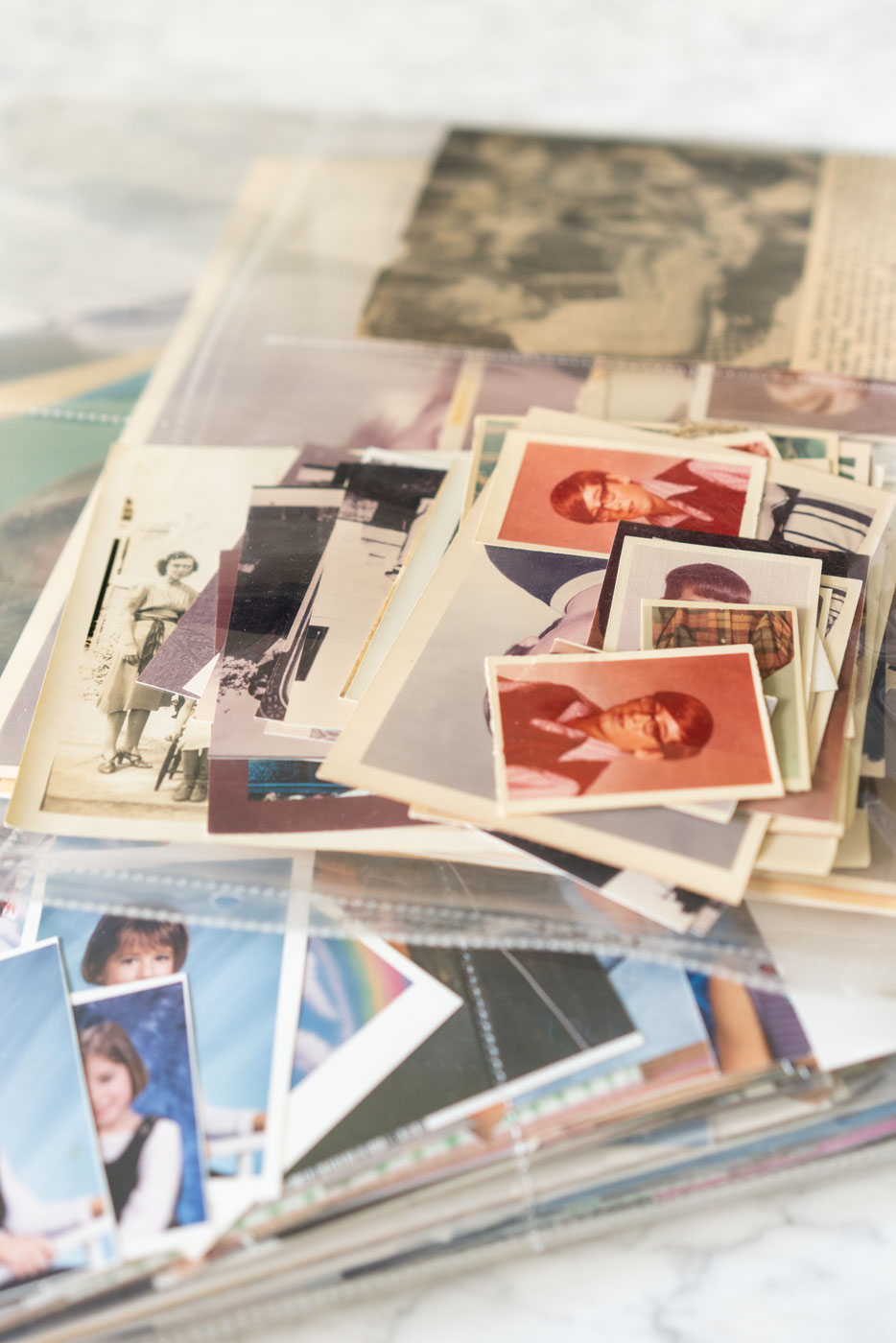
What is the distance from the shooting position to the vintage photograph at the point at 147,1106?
0.52 m

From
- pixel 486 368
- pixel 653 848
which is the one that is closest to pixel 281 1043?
pixel 653 848

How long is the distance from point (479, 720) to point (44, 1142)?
0.99ft

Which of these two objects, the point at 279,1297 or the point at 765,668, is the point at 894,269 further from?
the point at 279,1297

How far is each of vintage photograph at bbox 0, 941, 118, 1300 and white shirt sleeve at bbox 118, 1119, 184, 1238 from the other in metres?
0.01

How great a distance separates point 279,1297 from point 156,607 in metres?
0.41

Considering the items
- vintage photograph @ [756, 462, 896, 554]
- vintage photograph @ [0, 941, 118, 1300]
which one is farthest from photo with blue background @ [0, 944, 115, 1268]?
vintage photograph @ [756, 462, 896, 554]

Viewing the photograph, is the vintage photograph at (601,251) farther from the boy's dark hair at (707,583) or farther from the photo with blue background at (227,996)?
the photo with blue background at (227,996)

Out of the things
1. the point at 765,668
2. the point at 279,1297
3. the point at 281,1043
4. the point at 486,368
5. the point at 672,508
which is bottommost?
the point at 279,1297

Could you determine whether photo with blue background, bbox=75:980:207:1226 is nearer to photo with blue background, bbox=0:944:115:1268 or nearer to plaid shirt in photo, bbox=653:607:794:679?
A: photo with blue background, bbox=0:944:115:1268

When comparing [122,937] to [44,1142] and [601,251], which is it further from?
[601,251]

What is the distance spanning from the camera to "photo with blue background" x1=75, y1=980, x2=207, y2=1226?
53 centimetres

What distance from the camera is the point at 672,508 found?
0.73 m

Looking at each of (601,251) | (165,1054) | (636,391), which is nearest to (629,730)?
(165,1054)

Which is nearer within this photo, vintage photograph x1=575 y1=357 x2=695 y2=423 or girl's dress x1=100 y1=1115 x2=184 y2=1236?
girl's dress x1=100 y1=1115 x2=184 y2=1236
